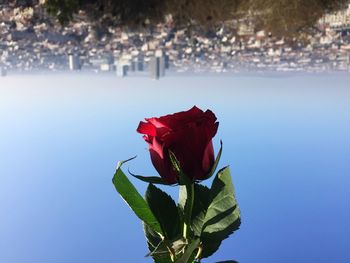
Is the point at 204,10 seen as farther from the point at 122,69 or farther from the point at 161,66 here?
the point at 122,69

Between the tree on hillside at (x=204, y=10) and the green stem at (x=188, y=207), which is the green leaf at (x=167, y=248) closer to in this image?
the green stem at (x=188, y=207)

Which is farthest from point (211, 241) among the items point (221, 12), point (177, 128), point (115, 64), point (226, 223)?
point (115, 64)

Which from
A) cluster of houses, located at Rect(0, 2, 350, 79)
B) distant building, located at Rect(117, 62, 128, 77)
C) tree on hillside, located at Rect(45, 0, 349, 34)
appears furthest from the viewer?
distant building, located at Rect(117, 62, 128, 77)

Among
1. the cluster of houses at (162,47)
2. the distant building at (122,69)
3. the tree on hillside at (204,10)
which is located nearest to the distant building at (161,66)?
the cluster of houses at (162,47)

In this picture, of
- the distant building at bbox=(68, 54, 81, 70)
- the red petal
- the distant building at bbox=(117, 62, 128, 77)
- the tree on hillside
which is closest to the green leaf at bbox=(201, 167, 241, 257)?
the red petal

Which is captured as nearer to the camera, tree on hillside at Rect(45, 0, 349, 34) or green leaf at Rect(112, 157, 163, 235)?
green leaf at Rect(112, 157, 163, 235)

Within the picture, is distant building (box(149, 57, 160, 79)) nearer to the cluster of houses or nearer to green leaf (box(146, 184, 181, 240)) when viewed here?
the cluster of houses

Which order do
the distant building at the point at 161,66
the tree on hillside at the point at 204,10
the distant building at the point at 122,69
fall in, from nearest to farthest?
1. the tree on hillside at the point at 204,10
2. the distant building at the point at 161,66
3. the distant building at the point at 122,69
